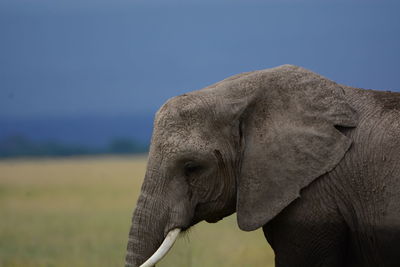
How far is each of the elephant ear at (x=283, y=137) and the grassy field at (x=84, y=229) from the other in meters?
0.61

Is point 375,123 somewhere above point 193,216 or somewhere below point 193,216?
above

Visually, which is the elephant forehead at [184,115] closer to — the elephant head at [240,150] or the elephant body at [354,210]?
the elephant head at [240,150]

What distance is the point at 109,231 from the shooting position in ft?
54.3

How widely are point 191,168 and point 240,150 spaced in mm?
336

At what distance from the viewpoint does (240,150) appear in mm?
6391

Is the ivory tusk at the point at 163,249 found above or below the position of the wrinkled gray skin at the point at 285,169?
below

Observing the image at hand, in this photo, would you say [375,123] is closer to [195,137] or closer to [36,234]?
[195,137]

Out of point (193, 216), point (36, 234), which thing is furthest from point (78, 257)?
point (193, 216)

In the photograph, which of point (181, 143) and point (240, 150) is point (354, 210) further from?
point (181, 143)

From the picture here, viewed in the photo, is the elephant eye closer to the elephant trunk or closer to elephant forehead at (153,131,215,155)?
elephant forehead at (153,131,215,155)

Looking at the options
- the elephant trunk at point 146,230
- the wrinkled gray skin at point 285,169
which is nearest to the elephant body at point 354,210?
the wrinkled gray skin at point 285,169

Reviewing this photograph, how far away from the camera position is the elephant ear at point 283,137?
247 inches

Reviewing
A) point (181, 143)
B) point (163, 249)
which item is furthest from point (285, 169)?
point (163, 249)

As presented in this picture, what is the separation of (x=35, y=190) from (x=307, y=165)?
19.2m
